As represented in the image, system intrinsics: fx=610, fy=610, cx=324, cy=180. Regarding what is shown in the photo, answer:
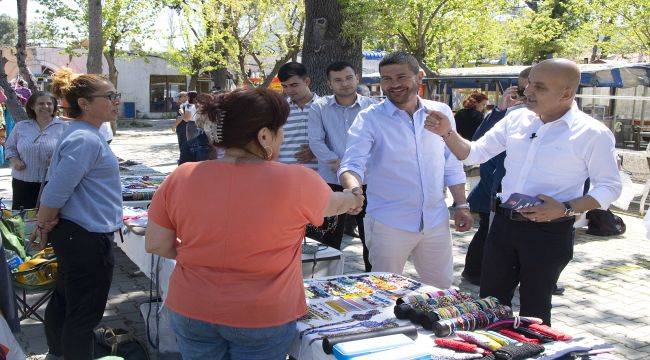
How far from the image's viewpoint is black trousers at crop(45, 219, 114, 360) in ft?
11.0

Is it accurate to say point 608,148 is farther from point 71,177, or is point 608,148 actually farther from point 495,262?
point 71,177

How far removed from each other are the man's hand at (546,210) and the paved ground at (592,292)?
2.10 meters

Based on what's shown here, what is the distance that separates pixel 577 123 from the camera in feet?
9.69

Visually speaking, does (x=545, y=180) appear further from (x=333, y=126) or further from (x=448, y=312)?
(x=333, y=126)

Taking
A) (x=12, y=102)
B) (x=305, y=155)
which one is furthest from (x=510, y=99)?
(x=12, y=102)

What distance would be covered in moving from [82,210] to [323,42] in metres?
5.77

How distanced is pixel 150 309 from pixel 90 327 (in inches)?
25.6

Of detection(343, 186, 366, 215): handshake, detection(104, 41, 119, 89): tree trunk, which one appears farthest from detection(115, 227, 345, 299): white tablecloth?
detection(104, 41, 119, 89): tree trunk

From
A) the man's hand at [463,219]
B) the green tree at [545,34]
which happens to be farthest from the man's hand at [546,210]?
the green tree at [545,34]

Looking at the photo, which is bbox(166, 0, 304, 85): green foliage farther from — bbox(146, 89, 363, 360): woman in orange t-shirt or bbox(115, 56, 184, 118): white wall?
bbox(115, 56, 184, 118): white wall

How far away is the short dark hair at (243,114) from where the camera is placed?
2062 millimetres

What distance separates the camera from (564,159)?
116 inches

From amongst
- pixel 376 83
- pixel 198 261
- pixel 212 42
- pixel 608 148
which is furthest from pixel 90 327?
pixel 376 83

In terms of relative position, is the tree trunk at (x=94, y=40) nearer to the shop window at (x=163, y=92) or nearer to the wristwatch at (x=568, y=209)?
the wristwatch at (x=568, y=209)
